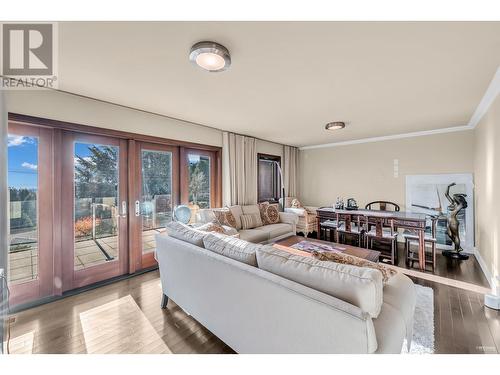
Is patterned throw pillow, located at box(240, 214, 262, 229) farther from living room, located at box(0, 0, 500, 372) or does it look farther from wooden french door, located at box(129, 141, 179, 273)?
wooden french door, located at box(129, 141, 179, 273)

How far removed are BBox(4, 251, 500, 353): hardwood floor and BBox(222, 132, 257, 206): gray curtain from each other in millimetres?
2340

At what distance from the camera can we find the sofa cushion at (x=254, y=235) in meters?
3.67

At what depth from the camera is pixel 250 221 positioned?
4.25m

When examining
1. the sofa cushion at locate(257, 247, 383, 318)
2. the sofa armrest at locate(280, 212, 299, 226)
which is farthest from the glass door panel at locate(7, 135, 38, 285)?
the sofa armrest at locate(280, 212, 299, 226)

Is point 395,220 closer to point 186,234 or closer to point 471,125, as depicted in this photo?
point 471,125

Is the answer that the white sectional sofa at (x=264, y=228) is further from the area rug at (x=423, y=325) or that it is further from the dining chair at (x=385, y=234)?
the area rug at (x=423, y=325)

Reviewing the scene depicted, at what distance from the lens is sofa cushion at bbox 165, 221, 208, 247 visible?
1.96 m

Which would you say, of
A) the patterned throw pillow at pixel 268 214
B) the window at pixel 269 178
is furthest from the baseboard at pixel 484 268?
the window at pixel 269 178

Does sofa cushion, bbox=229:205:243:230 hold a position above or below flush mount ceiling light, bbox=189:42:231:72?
below

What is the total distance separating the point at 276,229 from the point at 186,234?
2.50m

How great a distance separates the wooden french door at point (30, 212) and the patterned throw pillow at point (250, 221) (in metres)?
2.75

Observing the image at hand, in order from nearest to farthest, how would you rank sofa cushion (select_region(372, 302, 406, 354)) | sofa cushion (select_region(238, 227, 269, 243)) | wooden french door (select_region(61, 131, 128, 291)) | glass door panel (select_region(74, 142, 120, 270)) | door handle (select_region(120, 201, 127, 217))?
sofa cushion (select_region(372, 302, 406, 354)) < wooden french door (select_region(61, 131, 128, 291)) < glass door panel (select_region(74, 142, 120, 270)) < door handle (select_region(120, 201, 127, 217)) < sofa cushion (select_region(238, 227, 269, 243))

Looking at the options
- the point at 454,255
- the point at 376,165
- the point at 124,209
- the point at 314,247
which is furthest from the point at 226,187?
the point at 454,255
